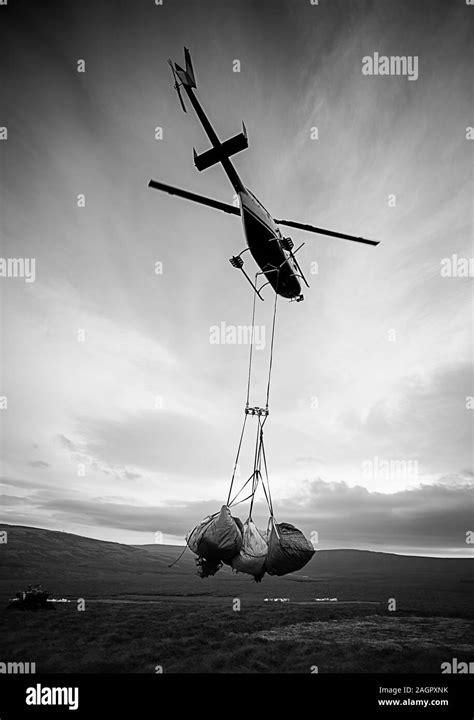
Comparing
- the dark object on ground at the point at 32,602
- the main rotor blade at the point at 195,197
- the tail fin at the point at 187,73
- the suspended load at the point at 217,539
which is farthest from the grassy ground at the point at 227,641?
the tail fin at the point at 187,73

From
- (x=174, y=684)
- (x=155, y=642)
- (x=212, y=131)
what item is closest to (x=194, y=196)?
(x=212, y=131)

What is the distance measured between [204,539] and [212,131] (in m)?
6.86

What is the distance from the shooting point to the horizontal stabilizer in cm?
701

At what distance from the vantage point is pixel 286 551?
6.91 m

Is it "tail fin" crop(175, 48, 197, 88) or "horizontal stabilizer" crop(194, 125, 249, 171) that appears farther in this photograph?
"horizontal stabilizer" crop(194, 125, 249, 171)

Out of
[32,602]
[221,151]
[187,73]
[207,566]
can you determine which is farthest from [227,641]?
[187,73]

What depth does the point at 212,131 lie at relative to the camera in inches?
267

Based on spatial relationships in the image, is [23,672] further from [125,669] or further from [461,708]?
[461,708]

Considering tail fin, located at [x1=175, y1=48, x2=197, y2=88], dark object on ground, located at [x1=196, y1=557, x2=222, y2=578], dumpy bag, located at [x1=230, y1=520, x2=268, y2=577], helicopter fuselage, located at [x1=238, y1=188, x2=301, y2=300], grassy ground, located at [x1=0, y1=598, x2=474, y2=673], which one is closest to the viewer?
tail fin, located at [x1=175, y1=48, x2=197, y2=88]

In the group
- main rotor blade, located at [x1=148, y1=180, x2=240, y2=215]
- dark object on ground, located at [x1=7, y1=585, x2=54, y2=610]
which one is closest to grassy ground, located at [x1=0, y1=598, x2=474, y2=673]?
dark object on ground, located at [x1=7, y1=585, x2=54, y2=610]

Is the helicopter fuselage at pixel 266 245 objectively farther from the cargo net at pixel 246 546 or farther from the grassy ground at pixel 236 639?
the grassy ground at pixel 236 639

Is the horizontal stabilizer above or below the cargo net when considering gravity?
above

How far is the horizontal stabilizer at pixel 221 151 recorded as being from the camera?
7006 millimetres

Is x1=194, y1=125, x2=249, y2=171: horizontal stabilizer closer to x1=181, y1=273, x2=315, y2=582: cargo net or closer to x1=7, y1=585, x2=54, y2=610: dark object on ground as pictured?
x1=181, y1=273, x2=315, y2=582: cargo net
